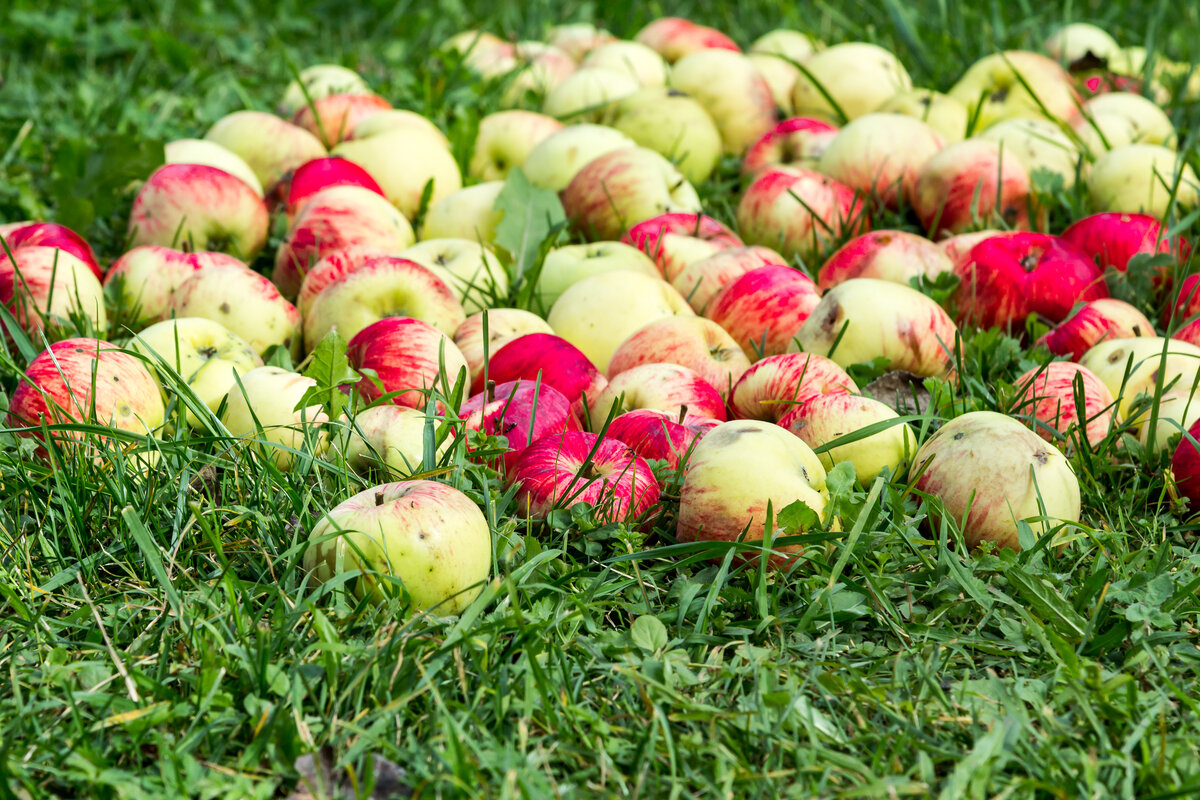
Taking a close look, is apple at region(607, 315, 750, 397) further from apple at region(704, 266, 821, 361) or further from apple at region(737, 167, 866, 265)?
apple at region(737, 167, 866, 265)

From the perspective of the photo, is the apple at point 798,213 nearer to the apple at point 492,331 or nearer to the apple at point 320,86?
the apple at point 492,331

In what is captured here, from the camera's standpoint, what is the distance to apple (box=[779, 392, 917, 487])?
236 cm

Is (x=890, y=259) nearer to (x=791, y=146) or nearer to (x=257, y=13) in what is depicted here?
(x=791, y=146)

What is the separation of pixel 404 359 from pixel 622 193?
136 centimetres

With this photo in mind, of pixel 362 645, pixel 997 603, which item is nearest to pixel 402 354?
pixel 362 645

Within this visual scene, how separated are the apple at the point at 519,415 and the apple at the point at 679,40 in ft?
11.1

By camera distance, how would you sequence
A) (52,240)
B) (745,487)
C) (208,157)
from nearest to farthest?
(745,487)
(52,240)
(208,157)

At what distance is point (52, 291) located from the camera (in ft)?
9.46

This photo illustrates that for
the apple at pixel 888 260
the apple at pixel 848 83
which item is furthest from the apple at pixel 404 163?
the apple at pixel 848 83

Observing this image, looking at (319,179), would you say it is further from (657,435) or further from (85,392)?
(657,435)

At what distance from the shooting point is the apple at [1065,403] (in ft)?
8.08

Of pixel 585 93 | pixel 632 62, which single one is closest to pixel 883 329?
pixel 585 93

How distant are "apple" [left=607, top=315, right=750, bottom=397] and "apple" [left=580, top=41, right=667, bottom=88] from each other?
2.49 m

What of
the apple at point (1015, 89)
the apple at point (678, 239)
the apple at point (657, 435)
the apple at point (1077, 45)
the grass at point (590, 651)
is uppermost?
the apple at point (1077, 45)
